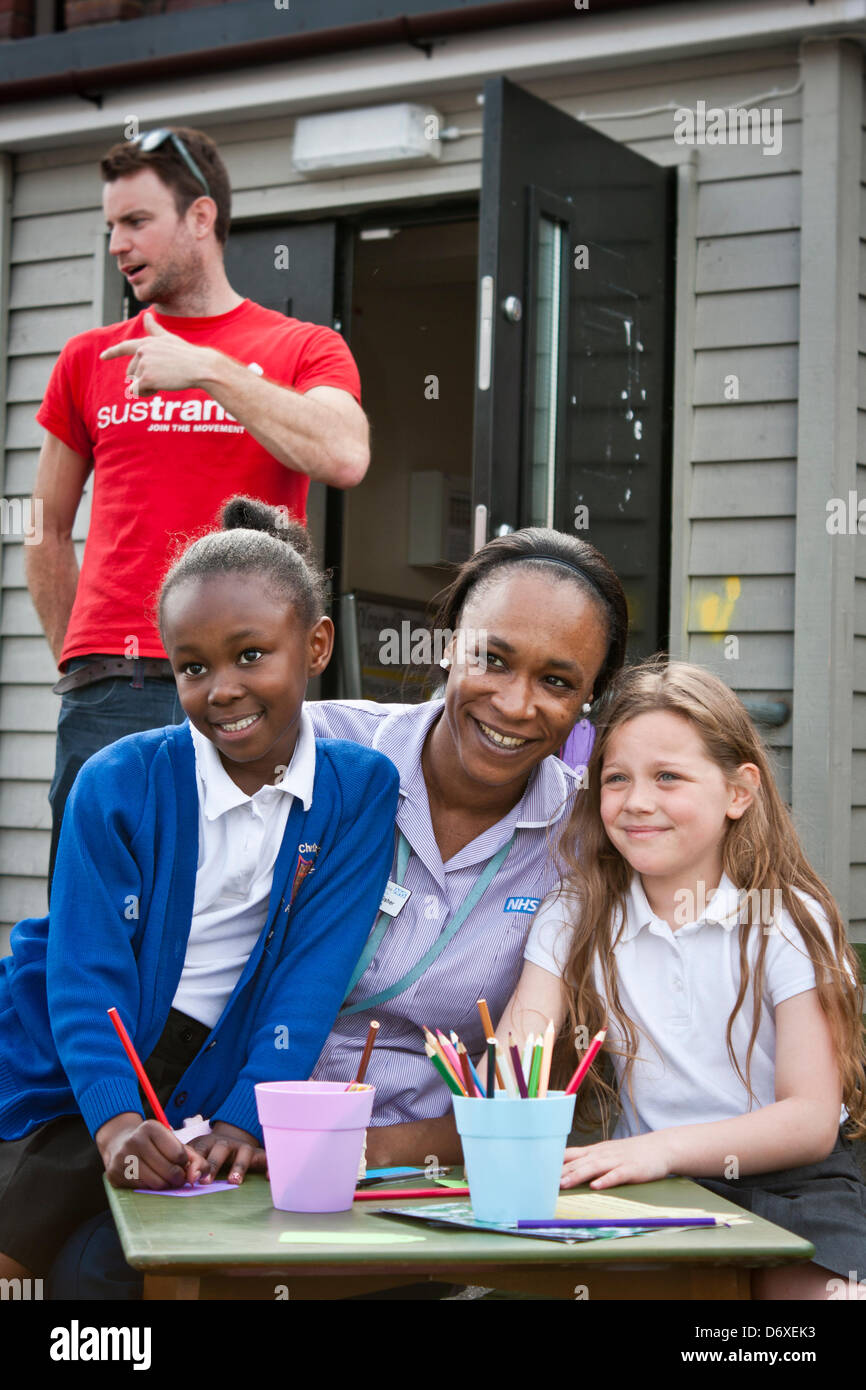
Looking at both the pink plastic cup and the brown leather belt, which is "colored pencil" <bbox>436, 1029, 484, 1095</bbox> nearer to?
the pink plastic cup

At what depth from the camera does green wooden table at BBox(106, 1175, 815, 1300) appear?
1309mm

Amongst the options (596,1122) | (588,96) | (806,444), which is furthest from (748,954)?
(588,96)

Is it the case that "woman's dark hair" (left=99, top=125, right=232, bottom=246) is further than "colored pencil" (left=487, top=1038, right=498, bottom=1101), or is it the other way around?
"woman's dark hair" (left=99, top=125, right=232, bottom=246)

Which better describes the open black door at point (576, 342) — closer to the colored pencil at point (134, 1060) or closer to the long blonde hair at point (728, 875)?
the long blonde hair at point (728, 875)

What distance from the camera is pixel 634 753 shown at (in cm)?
218

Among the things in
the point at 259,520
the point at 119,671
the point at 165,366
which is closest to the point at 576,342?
the point at 165,366

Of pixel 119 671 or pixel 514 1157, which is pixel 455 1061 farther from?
pixel 119 671

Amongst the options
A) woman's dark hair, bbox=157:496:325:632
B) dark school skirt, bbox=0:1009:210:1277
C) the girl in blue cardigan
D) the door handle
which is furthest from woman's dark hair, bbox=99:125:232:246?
dark school skirt, bbox=0:1009:210:1277

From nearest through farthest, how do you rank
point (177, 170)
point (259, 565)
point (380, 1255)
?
point (380, 1255) < point (259, 565) < point (177, 170)

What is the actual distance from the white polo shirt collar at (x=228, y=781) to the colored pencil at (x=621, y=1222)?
A: 0.74 meters

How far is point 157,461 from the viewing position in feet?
10.5

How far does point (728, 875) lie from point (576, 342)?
7.86 ft

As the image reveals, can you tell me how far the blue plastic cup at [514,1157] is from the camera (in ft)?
4.76
